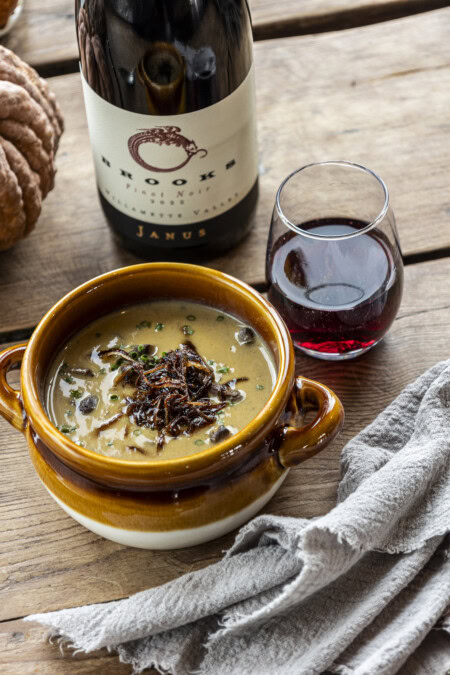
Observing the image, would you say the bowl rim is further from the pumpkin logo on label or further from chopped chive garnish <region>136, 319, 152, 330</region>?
the pumpkin logo on label

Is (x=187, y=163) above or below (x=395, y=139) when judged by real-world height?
above

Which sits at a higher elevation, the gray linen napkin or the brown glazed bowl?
the brown glazed bowl

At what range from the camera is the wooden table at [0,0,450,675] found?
0.99 meters

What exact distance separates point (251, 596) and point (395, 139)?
0.77 m

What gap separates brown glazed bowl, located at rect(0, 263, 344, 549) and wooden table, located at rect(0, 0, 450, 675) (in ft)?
0.22

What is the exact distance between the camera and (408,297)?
1236 millimetres

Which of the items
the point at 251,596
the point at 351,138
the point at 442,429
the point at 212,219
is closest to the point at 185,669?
the point at 251,596

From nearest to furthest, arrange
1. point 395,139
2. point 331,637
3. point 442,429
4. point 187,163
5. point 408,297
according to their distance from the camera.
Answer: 1. point 331,637
2. point 442,429
3. point 187,163
4. point 408,297
5. point 395,139

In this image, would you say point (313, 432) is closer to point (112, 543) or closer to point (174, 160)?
→ point (112, 543)

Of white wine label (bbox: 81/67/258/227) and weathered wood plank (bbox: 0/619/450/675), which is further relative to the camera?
white wine label (bbox: 81/67/258/227)

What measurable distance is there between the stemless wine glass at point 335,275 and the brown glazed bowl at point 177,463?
0.09m

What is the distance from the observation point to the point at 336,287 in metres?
1.12

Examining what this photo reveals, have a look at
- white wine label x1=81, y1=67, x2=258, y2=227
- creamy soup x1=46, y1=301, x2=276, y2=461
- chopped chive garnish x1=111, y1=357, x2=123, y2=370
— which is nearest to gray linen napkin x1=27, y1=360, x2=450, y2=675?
creamy soup x1=46, y1=301, x2=276, y2=461

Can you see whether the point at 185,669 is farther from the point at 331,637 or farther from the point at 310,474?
the point at 310,474
